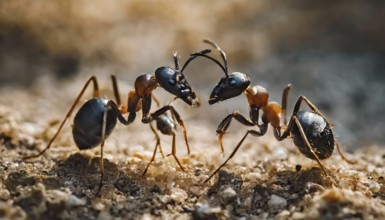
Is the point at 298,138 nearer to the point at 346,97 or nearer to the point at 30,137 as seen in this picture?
the point at 30,137

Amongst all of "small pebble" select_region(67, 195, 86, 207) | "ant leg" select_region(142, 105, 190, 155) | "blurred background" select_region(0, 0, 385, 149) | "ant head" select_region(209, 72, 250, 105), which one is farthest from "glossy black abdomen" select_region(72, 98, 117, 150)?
"blurred background" select_region(0, 0, 385, 149)

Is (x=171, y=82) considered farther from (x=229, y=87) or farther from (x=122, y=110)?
(x=122, y=110)

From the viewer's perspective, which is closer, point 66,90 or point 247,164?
point 247,164

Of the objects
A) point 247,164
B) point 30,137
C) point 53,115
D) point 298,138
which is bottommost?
point 30,137

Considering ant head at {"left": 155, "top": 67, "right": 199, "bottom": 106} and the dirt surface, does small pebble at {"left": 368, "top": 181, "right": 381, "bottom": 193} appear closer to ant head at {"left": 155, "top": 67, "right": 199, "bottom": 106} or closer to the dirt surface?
the dirt surface

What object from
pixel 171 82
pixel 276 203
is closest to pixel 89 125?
pixel 171 82

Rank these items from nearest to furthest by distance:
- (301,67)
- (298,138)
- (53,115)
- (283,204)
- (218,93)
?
(283,204) < (298,138) < (218,93) < (53,115) < (301,67)

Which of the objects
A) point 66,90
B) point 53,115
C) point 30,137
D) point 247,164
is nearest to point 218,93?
point 247,164
